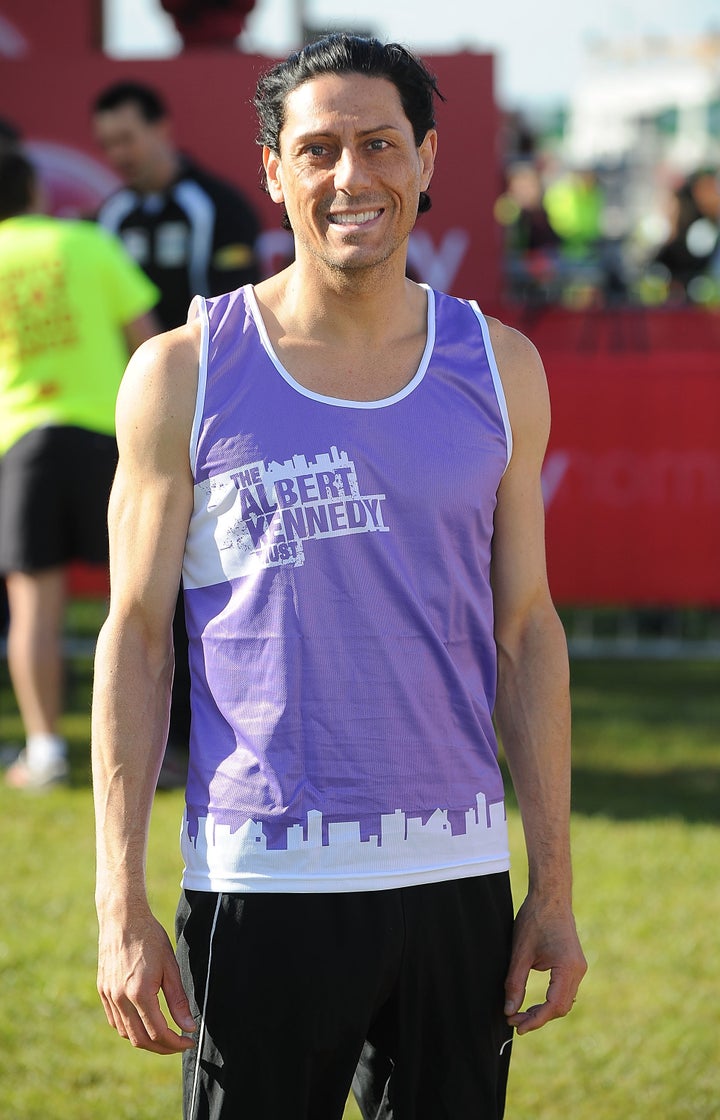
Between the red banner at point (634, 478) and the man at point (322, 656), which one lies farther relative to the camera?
the red banner at point (634, 478)

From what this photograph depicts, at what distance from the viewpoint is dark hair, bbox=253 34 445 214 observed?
2.06 meters

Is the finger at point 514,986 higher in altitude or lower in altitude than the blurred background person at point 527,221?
lower

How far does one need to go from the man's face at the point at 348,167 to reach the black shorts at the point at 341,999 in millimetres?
906

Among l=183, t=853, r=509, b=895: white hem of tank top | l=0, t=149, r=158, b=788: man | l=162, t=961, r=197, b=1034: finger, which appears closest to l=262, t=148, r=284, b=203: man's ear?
l=183, t=853, r=509, b=895: white hem of tank top

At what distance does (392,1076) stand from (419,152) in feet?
4.35

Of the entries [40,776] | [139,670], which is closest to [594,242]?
[40,776]

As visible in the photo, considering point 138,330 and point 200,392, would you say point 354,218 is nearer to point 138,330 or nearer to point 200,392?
point 200,392

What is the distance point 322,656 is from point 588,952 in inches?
103

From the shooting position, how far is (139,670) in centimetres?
208

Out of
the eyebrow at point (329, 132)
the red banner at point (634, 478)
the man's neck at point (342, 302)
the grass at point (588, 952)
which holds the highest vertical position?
the eyebrow at point (329, 132)

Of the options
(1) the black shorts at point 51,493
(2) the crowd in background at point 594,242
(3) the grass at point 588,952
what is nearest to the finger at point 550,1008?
(3) the grass at point 588,952

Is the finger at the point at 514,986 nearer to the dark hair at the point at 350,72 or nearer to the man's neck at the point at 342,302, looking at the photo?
the man's neck at the point at 342,302

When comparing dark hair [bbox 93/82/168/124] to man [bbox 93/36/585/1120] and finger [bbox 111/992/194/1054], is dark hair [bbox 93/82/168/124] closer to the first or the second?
man [bbox 93/36/585/1120]

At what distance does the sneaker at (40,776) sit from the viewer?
5.73 metres
